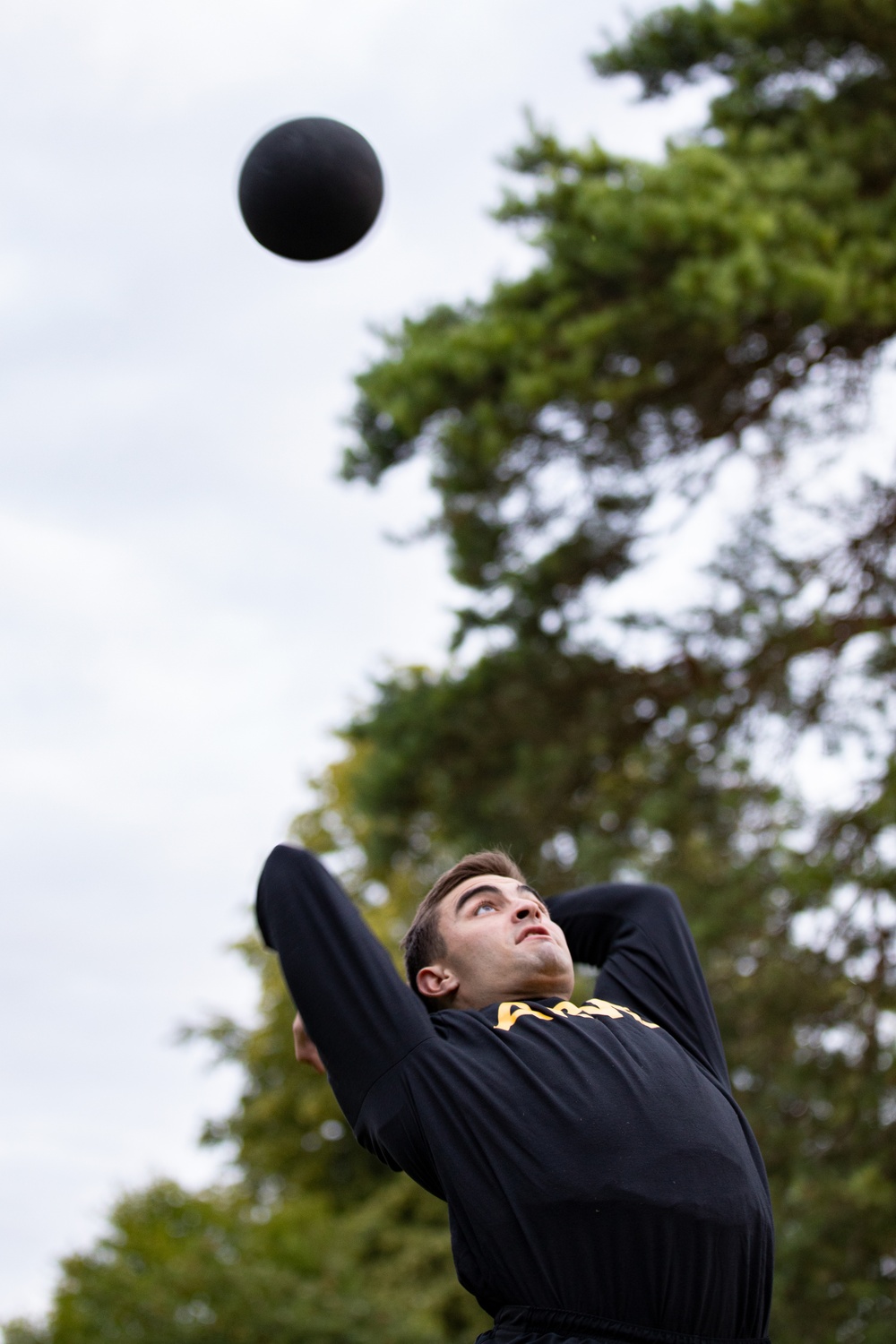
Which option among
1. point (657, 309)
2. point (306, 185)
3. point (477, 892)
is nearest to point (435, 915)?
point (477, 892)

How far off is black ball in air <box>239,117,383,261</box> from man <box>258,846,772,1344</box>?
6.95 feet

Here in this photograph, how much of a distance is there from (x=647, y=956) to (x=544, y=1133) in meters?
0.81

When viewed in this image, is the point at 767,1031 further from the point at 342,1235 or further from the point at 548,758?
the point at 342,1235

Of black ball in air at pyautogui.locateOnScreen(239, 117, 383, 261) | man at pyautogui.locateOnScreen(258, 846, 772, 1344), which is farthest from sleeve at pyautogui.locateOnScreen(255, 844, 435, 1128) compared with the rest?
black ball in air at pyautogui.locateOnScreen(239, 117, 383, 261)

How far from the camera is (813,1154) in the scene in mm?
7797

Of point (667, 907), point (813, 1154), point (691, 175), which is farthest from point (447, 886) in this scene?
point (813, 1154)

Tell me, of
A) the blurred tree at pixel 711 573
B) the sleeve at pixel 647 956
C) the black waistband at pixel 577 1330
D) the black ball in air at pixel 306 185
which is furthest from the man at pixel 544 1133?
the blurred tree at pixel 711 573

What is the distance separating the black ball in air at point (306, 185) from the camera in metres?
3.76

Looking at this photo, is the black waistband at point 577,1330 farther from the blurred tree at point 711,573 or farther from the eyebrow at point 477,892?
the blurred tree at point 711,573

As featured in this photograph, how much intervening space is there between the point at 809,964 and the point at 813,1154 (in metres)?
1.12

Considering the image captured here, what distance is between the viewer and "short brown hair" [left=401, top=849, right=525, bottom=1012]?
2727 mm

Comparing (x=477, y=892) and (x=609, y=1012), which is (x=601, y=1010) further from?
(x=477, y=892)

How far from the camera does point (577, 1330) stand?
2.06 m

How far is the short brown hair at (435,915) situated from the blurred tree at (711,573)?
463 centimetres
